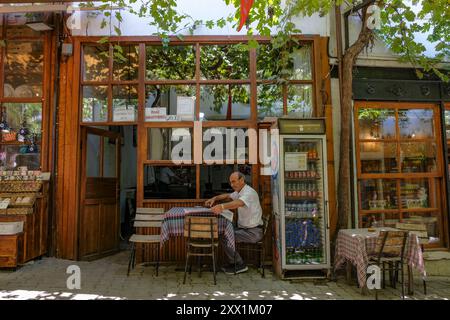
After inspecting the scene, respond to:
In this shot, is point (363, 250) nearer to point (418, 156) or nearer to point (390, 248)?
point (390, 248)

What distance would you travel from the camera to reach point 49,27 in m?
6.89

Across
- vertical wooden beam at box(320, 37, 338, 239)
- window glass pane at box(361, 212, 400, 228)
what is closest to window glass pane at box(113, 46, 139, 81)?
vertical wooden beam at box(320, 37, 338, 239)

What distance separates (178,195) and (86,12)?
3.81 meters

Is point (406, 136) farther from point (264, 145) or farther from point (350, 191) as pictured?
point (264, 145)

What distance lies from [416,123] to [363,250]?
3.54m

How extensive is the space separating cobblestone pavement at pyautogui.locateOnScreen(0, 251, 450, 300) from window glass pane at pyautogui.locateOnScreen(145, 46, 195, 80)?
137 inches

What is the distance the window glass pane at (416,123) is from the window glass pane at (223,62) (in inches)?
126

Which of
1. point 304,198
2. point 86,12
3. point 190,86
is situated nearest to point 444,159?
point 304,198

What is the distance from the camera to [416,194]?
7352 mm

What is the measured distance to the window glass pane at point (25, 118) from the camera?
22.6ft

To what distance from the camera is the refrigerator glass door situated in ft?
19.5

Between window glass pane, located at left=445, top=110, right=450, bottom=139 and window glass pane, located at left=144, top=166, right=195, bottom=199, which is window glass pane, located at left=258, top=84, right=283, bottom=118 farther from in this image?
window glass pane, located at left=445, top=110, right=450, bottom=139

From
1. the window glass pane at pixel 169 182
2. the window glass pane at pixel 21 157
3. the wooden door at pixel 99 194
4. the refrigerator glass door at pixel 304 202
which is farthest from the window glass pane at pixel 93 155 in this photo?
the refrigerator glass door at pixel 304 202

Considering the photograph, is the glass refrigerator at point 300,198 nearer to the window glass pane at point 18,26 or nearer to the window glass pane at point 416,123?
the window glass pane at point 416,123
